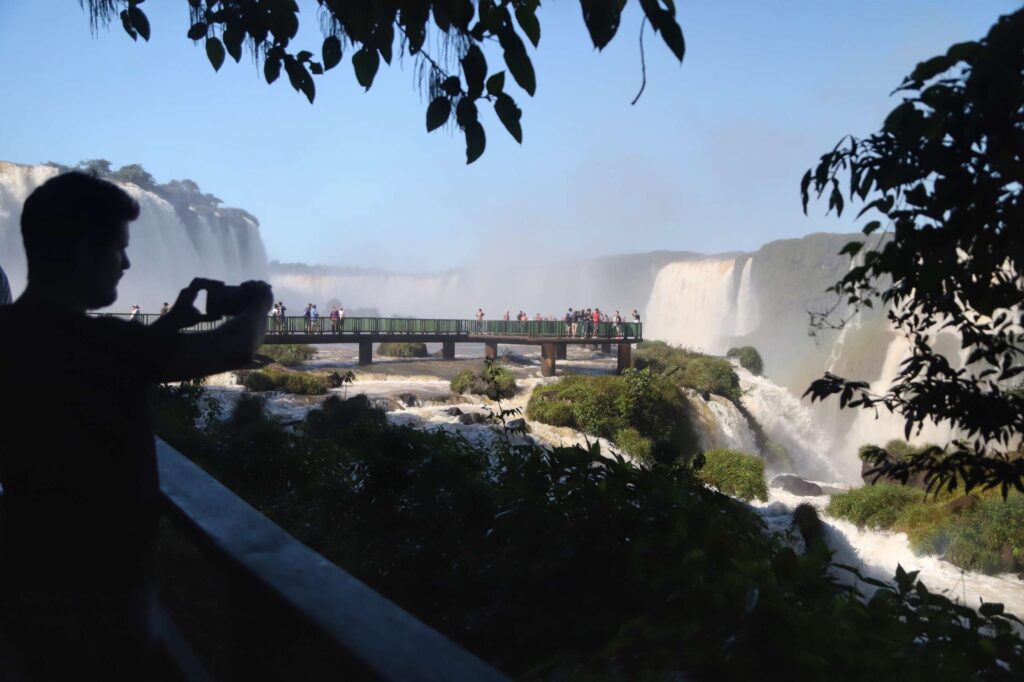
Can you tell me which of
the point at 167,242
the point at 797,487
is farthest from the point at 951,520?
the point at 167,242

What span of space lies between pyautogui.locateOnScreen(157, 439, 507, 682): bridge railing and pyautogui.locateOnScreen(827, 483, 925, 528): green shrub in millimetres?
13112

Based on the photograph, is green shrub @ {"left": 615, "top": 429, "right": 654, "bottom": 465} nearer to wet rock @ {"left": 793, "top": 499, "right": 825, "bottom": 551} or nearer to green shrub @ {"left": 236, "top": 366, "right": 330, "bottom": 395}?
wet rock @ {"left": 793, "top": 499, "right": 825, "bottom": 551}

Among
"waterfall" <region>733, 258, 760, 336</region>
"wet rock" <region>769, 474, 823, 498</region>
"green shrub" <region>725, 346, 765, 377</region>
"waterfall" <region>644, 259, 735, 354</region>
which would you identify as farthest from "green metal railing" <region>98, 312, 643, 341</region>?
"waterfall" <region>733, 258, 760, 336</region>

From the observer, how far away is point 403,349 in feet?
89.7

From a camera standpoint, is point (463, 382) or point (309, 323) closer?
point (463, 382)

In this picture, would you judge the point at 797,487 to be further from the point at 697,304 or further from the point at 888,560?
the point at 697,304

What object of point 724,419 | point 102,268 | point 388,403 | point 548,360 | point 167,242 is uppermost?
point 167,242

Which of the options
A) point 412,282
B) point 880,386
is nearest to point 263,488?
point 880,386

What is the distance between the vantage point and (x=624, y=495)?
7.92 feet

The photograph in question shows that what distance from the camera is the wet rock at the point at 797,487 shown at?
1666 centimetres

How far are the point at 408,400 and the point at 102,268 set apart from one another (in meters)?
17.3

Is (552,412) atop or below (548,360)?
below

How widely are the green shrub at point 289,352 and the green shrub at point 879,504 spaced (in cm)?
1379

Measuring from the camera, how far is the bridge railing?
1015mm
